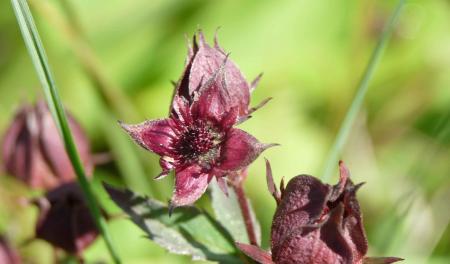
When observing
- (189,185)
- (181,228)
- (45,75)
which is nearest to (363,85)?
(181,228)

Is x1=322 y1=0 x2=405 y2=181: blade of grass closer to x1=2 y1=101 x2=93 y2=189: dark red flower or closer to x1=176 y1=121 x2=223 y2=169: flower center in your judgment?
x1=176 y1=121 x2=223 y2=169: flower center

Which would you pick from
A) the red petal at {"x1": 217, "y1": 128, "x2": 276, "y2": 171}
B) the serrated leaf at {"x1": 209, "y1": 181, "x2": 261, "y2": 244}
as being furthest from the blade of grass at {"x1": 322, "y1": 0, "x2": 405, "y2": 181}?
the red petal at {"x1": 217, "y1": 128, "x2": 276, "y2": 171}

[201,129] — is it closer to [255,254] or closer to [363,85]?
[255,254]

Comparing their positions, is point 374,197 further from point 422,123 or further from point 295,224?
point 295,224

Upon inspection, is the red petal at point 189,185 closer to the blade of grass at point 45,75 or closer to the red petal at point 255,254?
the red petal at point 255,254

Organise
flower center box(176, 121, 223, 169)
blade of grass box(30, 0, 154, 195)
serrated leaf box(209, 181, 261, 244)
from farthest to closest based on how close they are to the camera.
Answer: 1. blade of grass box(30, 0, 154, 195)
2. serrated leaf box(209, 181, 261, 244)
3. flower center box(176, 121, 223, 169)

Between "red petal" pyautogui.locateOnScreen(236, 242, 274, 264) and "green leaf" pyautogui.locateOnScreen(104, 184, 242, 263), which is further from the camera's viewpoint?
"green leaf" pyautogui.locateOnScreen(104, 184, 242, 263)
